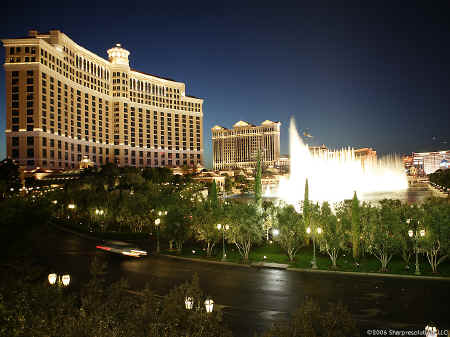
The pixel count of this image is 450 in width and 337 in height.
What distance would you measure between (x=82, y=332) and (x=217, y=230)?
2035cm

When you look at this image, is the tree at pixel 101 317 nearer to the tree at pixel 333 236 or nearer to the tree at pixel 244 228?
the tree at pixel 333 236

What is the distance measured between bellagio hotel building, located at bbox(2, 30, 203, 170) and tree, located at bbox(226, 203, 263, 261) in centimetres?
7892

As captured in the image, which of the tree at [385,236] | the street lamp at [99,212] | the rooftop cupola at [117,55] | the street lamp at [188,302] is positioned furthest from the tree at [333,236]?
the rooftop cupola at [117,55]

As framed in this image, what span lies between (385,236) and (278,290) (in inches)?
385

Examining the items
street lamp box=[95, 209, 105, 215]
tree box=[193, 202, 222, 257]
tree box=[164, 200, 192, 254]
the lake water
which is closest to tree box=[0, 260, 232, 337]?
tree box=[193, 202, 222, 257]

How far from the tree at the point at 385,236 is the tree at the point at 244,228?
29.4 feet

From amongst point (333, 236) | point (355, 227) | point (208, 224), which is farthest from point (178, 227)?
point (355, 227)

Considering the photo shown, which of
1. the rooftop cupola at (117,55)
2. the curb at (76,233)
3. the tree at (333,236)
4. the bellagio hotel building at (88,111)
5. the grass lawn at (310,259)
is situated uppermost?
the rooftop cupola at (117,55)

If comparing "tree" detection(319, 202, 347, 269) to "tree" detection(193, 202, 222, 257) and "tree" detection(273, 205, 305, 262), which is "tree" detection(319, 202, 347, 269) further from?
"tree" detection(193, 202, 222, 257)

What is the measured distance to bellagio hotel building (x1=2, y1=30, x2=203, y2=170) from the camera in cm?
8994

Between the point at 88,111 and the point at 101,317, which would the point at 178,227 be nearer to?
the point at 101,317

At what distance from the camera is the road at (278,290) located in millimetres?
14039

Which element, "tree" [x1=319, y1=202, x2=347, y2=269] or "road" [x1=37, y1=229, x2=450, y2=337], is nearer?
"road" [x1=37, y1=229, x2=450, y2=337]

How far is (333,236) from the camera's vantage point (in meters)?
24.5
